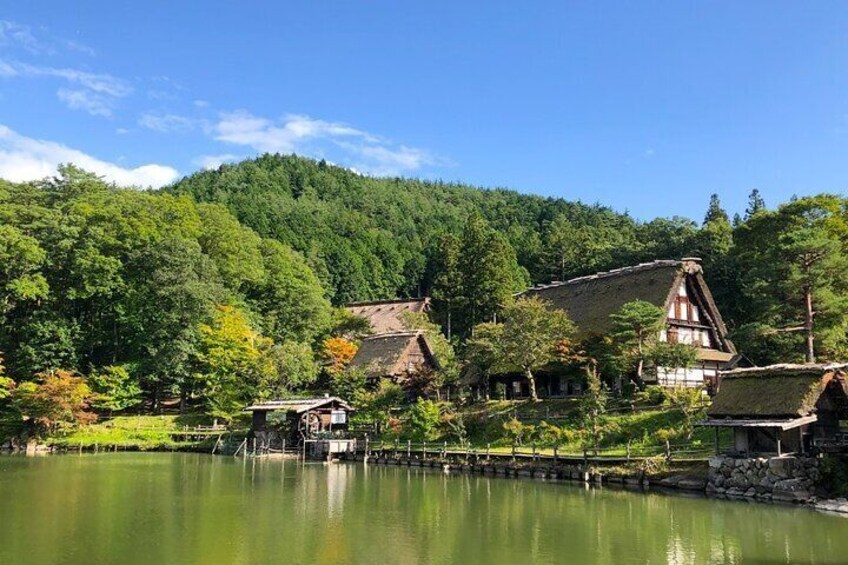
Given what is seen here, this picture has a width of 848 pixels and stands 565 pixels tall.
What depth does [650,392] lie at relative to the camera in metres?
30.1

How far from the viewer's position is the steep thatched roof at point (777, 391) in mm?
20984

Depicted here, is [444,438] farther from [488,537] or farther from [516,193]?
[516,193]

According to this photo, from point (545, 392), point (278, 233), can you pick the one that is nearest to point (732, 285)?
point (545, 392)

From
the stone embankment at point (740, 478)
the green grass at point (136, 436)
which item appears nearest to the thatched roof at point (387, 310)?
the green grass at point (136, 436)

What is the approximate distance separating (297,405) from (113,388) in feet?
42.9

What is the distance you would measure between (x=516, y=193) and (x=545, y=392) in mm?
88821

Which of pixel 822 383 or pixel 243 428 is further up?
pixel 822 383

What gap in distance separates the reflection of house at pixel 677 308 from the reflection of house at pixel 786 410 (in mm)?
9838

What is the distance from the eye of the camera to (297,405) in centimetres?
3750

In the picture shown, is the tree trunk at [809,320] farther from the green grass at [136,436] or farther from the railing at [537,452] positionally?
the green grass at [136,436]

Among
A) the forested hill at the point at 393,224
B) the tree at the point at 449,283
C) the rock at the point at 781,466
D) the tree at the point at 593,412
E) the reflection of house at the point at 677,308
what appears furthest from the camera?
the forested hill at the point at 393,224

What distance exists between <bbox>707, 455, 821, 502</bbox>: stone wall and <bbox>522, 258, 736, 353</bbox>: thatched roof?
13.1 m

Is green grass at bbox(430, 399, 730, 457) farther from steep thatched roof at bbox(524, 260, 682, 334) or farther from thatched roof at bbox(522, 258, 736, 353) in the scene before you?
steep thatched roof at bbox(524, 260, 682, 334)

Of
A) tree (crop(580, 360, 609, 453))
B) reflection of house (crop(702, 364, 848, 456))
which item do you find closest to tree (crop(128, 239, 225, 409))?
tree (crop(580, 360, 609, 453))
